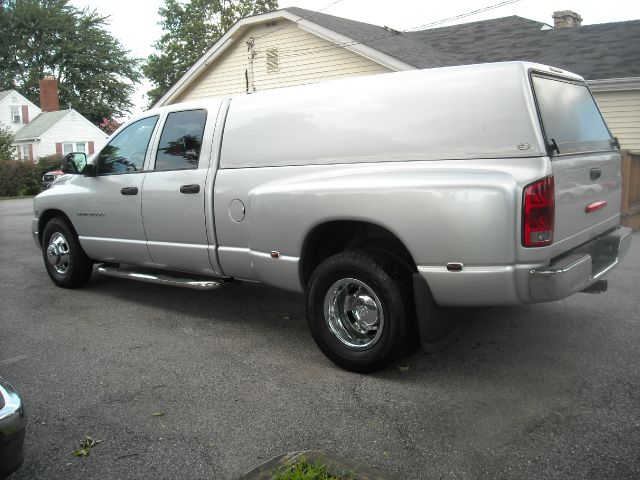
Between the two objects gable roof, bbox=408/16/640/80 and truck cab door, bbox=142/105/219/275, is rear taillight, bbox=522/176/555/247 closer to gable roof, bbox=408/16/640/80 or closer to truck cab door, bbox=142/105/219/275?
truck cab door, bbox=142/105/219/275

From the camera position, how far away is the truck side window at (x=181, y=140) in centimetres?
514

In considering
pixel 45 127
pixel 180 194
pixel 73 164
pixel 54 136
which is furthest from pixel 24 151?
pixel 180 194

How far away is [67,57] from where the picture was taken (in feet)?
176

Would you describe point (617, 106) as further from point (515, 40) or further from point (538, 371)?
point (538, 371)

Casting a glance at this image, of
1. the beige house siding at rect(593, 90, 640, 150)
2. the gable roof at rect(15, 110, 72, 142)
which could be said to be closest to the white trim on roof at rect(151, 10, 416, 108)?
the beige house siding at rect(593, 90, 640, 150)

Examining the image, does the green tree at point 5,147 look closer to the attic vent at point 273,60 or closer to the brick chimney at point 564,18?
the attic vent at point 273,60

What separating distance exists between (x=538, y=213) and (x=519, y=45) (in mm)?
14799

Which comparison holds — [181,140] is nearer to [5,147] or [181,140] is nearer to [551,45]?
[551,45]

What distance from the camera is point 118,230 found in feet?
19.1

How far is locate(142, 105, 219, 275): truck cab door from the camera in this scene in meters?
5.02

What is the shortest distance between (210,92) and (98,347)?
14.7 metres

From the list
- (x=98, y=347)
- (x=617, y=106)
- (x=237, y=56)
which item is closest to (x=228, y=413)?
(x=98, y=347)

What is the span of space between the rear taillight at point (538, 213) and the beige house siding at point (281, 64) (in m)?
11.7

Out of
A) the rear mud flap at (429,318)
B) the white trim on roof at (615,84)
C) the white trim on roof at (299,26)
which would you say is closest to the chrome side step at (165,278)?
the rear mud flap at (429,318)
